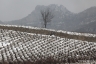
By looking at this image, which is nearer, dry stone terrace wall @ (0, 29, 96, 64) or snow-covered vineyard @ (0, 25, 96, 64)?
dry stone terrace wall @ (0, 29, 96, 64)

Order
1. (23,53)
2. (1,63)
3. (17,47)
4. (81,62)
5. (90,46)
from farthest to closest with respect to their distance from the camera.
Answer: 1. (90,46)
2. (17,47)
3. (23,53)
4. (81,62)
5. (1,63)

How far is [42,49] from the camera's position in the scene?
22.7 metres

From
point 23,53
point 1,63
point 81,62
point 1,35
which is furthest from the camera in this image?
point 1,35

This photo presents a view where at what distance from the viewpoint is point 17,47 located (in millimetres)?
22828

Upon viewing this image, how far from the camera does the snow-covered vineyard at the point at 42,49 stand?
59.7 feet

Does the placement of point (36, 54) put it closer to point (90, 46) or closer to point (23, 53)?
point (23, 53)

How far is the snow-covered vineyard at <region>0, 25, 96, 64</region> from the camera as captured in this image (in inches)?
716

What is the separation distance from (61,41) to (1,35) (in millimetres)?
8003

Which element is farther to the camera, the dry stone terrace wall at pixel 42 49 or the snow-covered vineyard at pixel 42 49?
the snow-covered vineyard at pixel 42 49

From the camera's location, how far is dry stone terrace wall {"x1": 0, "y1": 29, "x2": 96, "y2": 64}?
18.0 meters

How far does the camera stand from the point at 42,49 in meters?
22.7

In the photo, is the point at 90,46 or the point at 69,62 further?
the point at 90,46

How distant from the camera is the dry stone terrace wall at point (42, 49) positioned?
59.1ft

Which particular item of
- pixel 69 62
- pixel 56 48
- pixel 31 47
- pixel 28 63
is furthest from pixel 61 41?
pixel 28 63
